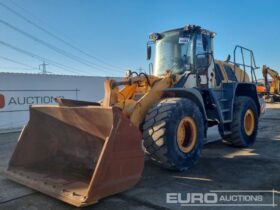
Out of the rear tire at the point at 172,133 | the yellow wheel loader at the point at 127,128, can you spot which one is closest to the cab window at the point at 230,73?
the yellow wheel loader at the point at 127,128

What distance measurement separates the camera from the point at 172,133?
16.5ft

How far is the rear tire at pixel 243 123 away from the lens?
23.9 ft

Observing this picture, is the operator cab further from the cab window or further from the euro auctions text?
the euro auctions text

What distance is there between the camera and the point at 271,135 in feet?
31.7

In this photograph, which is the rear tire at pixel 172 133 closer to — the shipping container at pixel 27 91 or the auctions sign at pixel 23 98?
the auctions sign at pixel 23 98

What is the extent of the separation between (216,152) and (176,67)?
210 centimetres

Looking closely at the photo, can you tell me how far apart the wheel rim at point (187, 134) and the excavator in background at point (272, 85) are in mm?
18352

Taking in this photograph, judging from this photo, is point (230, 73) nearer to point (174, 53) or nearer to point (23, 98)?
point (174, 53)

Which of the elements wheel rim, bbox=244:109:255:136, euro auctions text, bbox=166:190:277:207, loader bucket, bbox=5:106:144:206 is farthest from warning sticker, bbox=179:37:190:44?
euro auctions text, bbox=166:190:277:207

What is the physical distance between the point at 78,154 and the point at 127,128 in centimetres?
131

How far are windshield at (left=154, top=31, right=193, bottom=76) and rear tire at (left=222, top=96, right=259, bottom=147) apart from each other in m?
1.77

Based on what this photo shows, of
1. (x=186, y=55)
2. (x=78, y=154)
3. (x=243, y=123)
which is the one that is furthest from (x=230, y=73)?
(x=78, y=154)

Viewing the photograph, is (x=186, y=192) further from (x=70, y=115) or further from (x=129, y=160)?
(x=70, y=115)

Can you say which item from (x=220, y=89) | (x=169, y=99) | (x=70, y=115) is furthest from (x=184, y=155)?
(x=220, y=89)
